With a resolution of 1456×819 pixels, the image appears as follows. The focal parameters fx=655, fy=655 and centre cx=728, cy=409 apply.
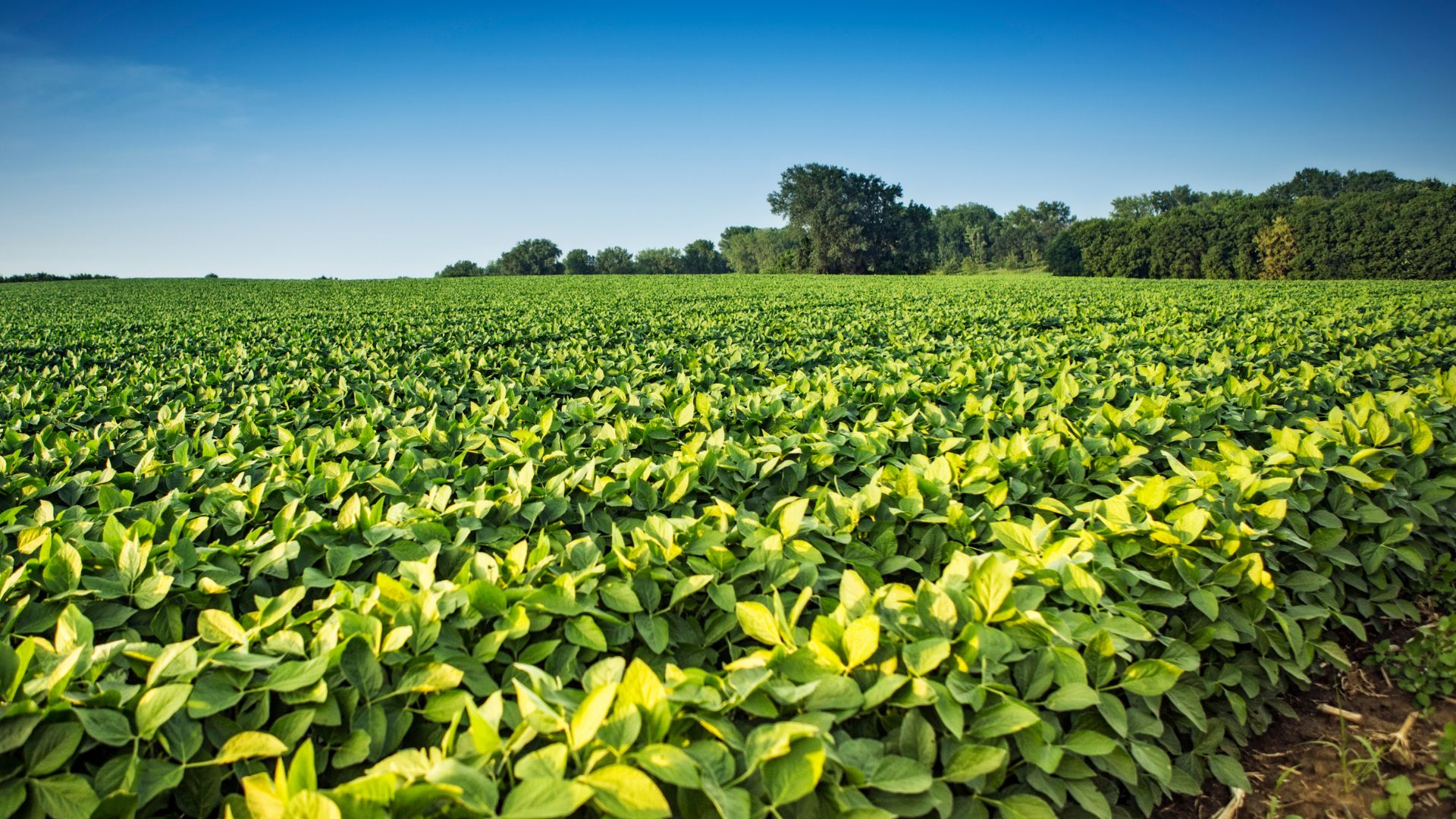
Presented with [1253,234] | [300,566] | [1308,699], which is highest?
[1253,234]

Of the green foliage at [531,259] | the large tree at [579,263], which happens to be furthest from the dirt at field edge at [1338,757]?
the large tree at [579,263]

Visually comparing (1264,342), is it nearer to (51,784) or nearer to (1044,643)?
(1044,643)

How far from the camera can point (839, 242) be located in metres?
67.2

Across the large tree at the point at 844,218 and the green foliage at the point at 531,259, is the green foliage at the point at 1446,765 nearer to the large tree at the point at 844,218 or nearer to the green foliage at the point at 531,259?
the large tree at the point at 844,218

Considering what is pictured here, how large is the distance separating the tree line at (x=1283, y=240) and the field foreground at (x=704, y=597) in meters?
54.3

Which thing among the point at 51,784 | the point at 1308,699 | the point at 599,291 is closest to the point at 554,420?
the point at 51,784

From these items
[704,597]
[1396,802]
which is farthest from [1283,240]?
[704,597]

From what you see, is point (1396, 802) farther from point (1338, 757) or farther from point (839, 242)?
point (839, 242)

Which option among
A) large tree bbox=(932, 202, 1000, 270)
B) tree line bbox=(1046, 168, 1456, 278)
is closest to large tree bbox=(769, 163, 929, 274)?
tree line bbox=(1046, 168, 1456, 278)

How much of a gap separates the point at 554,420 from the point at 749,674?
289 centimetres

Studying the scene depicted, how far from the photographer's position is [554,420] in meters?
3.99

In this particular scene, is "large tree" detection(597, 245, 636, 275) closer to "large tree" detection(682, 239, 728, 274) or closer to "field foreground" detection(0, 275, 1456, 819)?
"large tree" detection(682, 239, 728, 274)

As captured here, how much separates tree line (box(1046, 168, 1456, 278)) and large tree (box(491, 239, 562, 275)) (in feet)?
202

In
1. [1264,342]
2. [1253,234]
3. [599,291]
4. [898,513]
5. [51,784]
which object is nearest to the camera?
[51,784]
